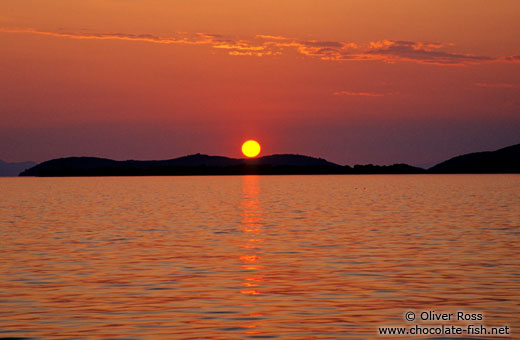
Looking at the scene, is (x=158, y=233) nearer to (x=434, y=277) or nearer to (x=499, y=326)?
(x=434, y=277)

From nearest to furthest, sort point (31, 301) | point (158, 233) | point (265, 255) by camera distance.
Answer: point (31, 301)
point (265, 255)
point (158, 233)

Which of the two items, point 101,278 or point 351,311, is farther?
point 101,278

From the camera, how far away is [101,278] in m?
31.3

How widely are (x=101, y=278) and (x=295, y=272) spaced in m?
7.38

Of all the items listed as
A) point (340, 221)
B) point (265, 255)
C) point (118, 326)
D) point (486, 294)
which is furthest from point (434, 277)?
point (340, 221)

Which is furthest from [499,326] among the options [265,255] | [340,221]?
[340,221]

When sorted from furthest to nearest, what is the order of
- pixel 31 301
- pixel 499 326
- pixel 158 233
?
1. pixel 158 233
2. pixel 31 301
3. pixel 499 326

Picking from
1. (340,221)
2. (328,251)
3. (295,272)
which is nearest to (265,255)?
(328,251)

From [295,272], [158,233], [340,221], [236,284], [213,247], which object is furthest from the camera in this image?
[340,221]

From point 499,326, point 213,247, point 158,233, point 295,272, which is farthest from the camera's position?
point 158,233

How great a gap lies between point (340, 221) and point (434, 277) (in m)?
31.3

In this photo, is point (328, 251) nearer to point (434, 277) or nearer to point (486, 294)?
point (434, 277)

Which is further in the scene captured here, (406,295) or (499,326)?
(406,295)

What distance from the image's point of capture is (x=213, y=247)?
1682 inches
